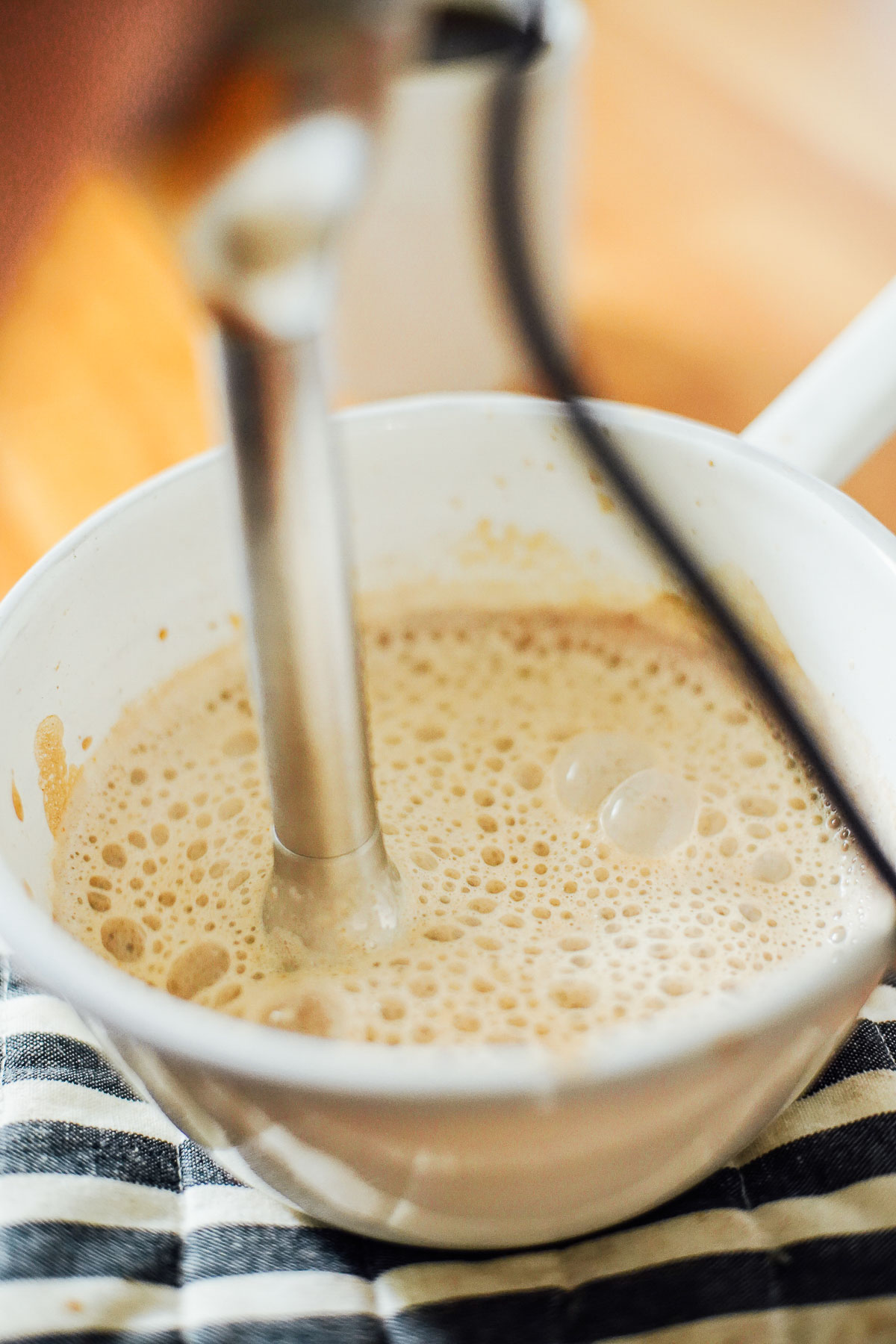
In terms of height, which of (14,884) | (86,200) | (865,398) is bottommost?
(86,200)

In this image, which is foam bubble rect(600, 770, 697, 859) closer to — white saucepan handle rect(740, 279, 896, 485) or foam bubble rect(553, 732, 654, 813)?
foam bubble rect(553, 732, 654, 813)

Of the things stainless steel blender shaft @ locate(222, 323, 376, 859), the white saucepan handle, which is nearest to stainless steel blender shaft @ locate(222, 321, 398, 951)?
stainless steel blender shaft @ locate(222, 323, 376, 859)

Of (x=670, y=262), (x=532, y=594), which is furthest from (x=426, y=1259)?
(x=670, y=262)

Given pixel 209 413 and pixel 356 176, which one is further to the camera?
pixel 209 413

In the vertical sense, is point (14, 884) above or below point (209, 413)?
above

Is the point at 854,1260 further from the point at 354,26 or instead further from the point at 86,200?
the point at 86,200

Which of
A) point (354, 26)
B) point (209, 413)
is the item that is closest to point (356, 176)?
point (354, 26)

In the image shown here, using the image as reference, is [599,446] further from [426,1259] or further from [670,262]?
[670,262]
